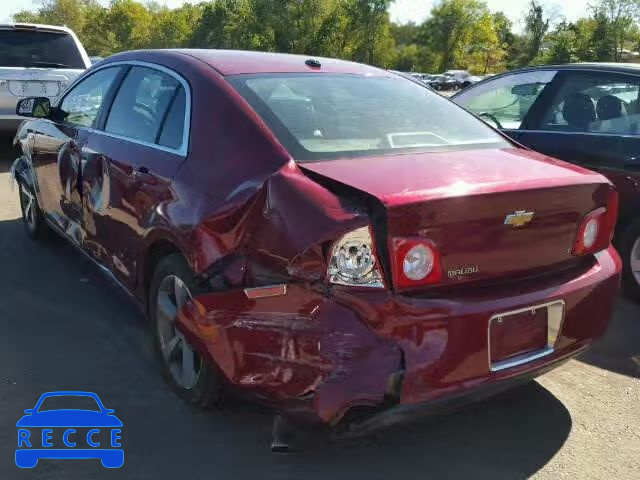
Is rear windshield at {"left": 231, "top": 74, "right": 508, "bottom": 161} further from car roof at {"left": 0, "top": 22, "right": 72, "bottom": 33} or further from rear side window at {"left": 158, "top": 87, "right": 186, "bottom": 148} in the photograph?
car roof at {"left": 0, "top": 22, "right": 72, "bottom": 33}

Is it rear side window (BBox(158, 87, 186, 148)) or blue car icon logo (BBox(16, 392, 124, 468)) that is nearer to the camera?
blue car icon logo (BBox(16, 392, 124, 468))

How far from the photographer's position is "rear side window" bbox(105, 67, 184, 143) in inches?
132

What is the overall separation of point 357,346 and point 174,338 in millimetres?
1199

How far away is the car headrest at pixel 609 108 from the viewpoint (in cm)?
464

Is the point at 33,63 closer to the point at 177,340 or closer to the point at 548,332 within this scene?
the point at 177,340

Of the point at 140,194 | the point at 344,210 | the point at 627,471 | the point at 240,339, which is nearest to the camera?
the point at 344,210

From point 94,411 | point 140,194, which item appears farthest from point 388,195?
point 94,411

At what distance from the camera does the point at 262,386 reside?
2.50 meters

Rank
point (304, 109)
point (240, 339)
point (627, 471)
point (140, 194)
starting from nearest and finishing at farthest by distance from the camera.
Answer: point (240, 339), point (627, 471), point (304, 109), point (140, 194)

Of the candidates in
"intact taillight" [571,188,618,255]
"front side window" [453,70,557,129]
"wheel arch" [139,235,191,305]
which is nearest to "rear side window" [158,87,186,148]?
"wheel arch" [139,235,191,305]

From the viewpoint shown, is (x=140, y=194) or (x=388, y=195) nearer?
(x=388, y=195)

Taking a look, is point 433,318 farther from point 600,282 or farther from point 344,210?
point 600,282

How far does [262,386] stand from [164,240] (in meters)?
0.93

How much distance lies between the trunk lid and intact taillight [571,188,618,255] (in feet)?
0.12
